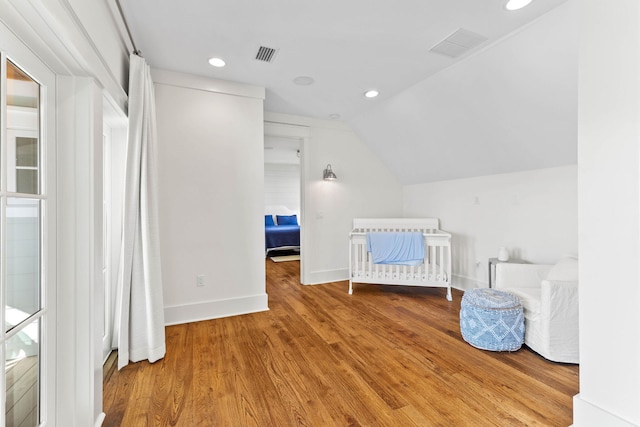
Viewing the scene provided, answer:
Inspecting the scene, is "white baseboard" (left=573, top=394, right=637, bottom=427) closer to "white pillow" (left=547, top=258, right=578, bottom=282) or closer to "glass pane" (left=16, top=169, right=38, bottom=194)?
"white pillow" (left=547, top=258, right=578, bottom=282)

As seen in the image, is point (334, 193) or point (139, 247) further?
point (334, 193)

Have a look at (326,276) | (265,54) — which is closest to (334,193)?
(326,276)

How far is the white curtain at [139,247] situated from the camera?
201cm

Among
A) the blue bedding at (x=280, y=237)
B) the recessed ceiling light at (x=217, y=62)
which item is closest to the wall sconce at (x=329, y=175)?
the recessed ceiling light at (x=217, y=62)

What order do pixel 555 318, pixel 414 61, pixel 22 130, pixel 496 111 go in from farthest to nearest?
pixel 496 111 < pixel 414 61 < pixel 555 318 < pixel 22 130

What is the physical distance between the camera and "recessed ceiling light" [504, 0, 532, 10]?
1.73 meters

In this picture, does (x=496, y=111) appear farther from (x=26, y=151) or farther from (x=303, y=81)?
(x=26, y=151)

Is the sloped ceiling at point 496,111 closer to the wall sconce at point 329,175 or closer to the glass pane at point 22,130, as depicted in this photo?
the wall sconce at point 329,175

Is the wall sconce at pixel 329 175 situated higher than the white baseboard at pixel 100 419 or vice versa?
the wall sconce at pixel 329 175

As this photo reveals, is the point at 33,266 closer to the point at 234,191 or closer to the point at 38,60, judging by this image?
the point at 38,60

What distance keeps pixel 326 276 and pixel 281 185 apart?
441cm

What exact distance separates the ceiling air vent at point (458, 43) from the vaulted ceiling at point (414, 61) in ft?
0.13

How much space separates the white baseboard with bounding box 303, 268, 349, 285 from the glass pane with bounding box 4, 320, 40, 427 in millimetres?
3034

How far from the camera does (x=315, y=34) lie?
6.96ft
